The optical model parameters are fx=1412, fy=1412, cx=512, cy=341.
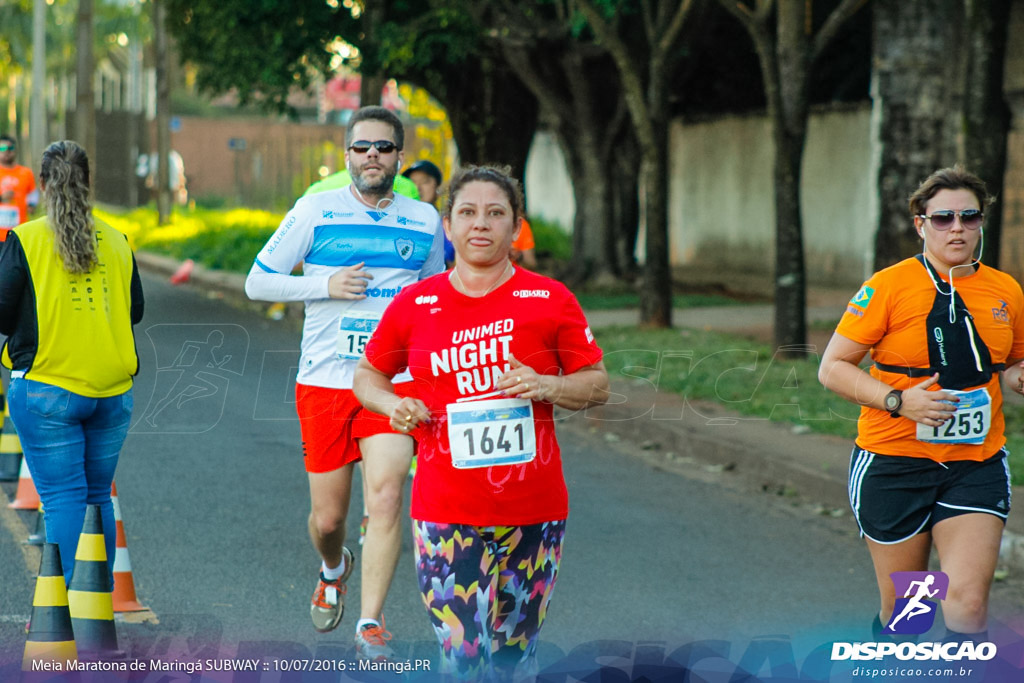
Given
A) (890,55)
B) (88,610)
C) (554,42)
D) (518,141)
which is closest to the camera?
(88,610)

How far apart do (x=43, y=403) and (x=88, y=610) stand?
82 centimetres

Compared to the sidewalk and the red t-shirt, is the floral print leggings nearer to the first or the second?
the red t-shirt

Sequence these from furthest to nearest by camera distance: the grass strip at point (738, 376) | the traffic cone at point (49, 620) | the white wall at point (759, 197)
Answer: the white wall at point (759, 197) < the grass strip at point (738, 376) < the traffic cone at point (49, 620)

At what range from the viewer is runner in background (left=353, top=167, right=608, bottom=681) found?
4.06 meters

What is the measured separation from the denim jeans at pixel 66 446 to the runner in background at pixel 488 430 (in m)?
1.92

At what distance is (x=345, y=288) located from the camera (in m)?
5.49

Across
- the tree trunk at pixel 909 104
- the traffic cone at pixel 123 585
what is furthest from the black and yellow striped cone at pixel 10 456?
the tree trunk at pixel 909 104

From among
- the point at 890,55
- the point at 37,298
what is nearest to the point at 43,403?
the point at 37,298

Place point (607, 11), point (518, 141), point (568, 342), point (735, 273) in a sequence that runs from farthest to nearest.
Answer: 1. point (735, 273)
2. point (518, 141)
3. point (607, 11)
4. point (568, 342)

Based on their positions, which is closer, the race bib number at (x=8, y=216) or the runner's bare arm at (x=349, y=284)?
the runner's bare arm at (x=349, y=284)

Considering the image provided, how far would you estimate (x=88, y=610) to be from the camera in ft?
17.3

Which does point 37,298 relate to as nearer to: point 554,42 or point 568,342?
point 568,342

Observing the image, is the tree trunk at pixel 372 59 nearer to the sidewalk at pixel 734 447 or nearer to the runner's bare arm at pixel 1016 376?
the sidewalk at pixel 734 447

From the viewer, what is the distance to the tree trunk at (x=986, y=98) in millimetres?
9875
